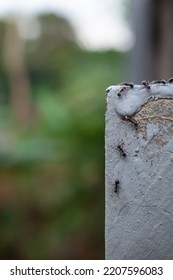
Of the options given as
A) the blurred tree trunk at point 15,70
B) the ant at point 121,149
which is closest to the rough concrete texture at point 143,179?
the ant at point 121,149

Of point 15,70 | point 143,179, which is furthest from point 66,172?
point 15,70

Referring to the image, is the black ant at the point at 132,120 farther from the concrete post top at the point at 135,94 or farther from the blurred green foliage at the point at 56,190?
the blurred green foliage at the point at 56,190

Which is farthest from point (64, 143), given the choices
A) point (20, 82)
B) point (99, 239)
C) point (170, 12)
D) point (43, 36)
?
point (43, 36)

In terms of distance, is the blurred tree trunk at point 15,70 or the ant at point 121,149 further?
the blurred tree trunk at point 15,70

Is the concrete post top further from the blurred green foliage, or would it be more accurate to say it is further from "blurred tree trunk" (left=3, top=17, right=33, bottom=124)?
"blurred tree trunk" (left=3, top=17, right=33, bottom=124)

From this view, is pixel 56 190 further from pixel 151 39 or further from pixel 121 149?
pixel 121 149
